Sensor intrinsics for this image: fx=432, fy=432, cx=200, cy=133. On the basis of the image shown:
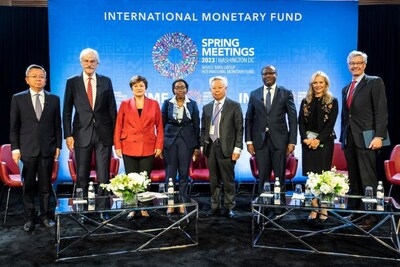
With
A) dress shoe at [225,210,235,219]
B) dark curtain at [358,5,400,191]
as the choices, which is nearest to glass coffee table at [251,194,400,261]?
dress shoe at [225,210,235,219]

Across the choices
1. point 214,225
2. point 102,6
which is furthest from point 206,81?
point 214,225

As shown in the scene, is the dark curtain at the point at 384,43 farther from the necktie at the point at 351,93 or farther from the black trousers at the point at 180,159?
the black trousers at the point at 180,159

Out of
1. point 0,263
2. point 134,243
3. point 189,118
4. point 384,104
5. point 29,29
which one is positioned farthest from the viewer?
point 29,29

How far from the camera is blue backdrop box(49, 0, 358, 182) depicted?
246 inches

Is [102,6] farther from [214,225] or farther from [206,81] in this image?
[214,225]

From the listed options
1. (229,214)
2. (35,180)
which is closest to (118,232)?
(35,180)

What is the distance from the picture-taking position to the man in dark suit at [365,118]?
14.0 ft

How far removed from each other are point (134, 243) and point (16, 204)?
262 centimetres

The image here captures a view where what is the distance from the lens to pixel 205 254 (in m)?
3.59

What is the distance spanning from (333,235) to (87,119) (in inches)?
106

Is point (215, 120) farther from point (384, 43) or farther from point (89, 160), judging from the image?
point (384, 43)

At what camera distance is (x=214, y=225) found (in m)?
4.51

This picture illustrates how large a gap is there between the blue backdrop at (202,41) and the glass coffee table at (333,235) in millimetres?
2610

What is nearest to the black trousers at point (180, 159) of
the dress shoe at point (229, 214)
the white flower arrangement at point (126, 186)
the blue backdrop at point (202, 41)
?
the dress shoe at point (229, 214)
